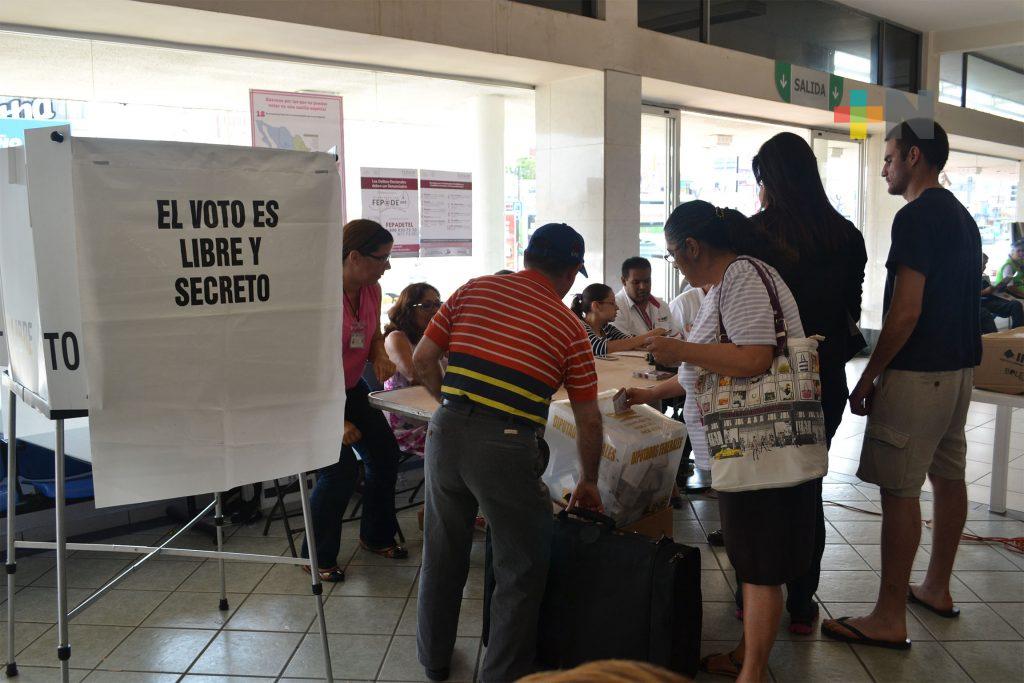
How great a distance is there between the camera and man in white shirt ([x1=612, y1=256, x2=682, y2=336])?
517cm

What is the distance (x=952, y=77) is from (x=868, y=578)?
33.1 ft

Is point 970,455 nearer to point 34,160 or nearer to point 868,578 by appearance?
point 868,578

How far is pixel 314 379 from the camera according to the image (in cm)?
240

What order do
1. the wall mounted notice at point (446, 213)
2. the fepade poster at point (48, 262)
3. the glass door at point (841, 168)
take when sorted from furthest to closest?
the glass door at point (841, 168)
the wall mounted notice at point (446, 213)
the fepade poster at point (48, 262)

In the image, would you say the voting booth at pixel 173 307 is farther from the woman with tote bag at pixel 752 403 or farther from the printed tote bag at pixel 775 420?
the printed tote bag at pixel 775 420

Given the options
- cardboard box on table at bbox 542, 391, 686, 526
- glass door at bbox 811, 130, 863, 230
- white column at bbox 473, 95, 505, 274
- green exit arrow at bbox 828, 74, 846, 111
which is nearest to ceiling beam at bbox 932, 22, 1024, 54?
glass door at bbox 811, 130, 863, 230

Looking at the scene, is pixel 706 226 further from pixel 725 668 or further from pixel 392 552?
pixel 392 552

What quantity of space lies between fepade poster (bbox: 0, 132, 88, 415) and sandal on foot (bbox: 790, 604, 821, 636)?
2570 millimetres

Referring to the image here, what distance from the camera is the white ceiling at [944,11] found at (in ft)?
30.2

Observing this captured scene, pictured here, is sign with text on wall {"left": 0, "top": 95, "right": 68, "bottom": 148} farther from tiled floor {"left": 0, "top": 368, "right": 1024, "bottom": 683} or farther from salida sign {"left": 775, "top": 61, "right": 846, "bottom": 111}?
salida sign {"left": 775, "top": 61, "right": 846, "bottom": 111}

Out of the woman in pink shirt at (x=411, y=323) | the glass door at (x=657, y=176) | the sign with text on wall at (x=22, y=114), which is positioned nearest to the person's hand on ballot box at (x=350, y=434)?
the woman in pink shirt at (x=411, y=323)

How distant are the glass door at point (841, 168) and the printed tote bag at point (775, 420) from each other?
8215 millimetres

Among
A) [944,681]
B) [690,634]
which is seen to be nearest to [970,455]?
[944,681]

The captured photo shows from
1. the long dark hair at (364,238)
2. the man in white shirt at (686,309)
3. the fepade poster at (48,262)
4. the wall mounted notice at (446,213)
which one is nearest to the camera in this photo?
the fepade poster at (48,262)
